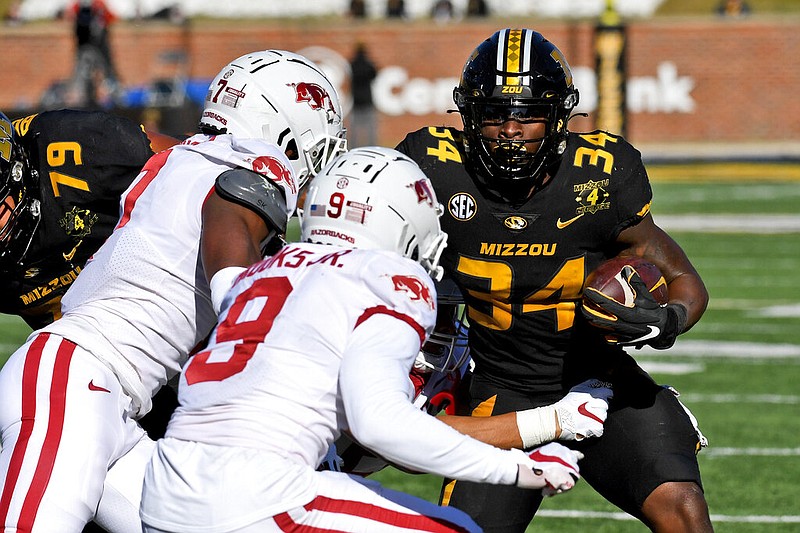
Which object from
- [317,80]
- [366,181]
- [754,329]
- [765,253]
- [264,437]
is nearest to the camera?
[264,437]

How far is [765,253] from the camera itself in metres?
12.4

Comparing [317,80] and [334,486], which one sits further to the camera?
[317,80]

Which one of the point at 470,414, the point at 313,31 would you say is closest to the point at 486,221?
the point at 470,414

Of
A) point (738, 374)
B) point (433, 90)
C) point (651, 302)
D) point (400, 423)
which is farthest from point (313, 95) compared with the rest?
point (433, 90)

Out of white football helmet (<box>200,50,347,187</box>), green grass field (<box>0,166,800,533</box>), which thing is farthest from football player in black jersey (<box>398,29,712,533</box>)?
green grass field (<box>0,166,800,533</box>)

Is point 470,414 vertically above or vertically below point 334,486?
below

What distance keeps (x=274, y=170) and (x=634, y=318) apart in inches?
41.2

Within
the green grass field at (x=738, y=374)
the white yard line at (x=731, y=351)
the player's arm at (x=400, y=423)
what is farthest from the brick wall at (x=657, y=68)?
the player's arm at (x=400, y=423)

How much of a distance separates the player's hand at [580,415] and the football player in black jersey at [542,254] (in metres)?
0.18

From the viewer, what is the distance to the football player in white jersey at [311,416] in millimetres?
2859

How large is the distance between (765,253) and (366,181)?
32.5 ft

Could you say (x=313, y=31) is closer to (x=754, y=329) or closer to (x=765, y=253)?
(x=765, y=253)

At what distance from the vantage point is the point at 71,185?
12.9 ft

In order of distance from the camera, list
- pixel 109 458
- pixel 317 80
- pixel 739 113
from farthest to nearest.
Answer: pixel 739 113
pixel 317 80
pixel 109 458
